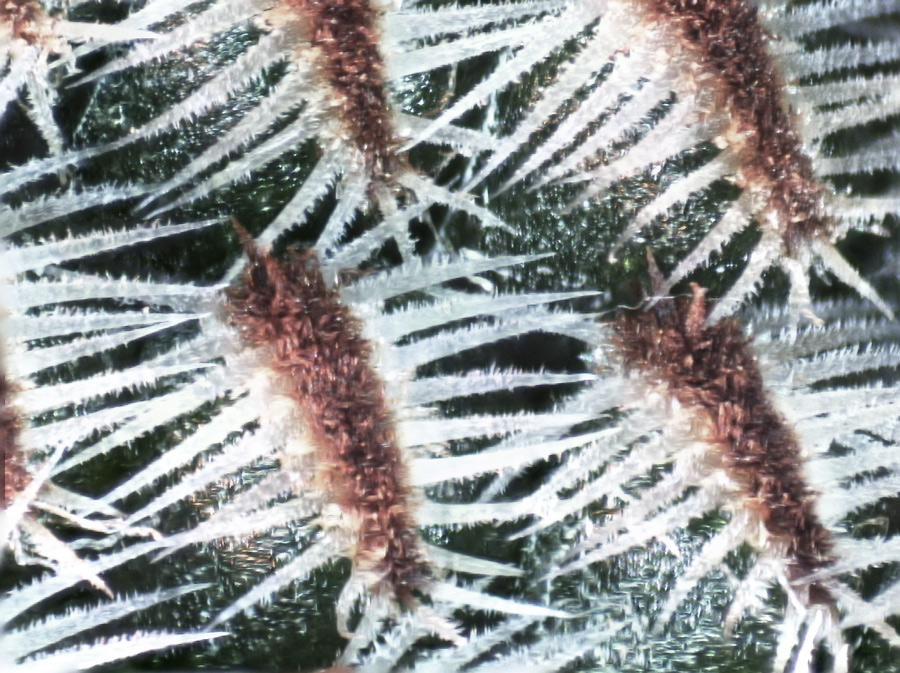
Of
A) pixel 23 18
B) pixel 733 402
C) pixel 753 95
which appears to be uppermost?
pixel 23 18

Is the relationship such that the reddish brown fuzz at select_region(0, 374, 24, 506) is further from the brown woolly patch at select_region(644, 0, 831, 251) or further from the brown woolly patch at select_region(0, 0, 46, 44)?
the brown woolly patch at select_region(644, 0, 831, 251)

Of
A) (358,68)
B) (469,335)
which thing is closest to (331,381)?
(469,335)

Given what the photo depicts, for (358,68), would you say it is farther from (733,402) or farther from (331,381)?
(733,402)

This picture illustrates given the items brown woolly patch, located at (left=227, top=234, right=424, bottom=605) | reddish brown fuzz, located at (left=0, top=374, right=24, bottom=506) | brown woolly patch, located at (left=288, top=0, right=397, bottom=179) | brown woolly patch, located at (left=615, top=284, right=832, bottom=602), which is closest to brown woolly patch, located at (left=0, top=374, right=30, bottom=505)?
reddish brown fuzz, located at (left=0, top=374, right=24, bottom=506)

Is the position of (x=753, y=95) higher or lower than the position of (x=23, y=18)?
lower

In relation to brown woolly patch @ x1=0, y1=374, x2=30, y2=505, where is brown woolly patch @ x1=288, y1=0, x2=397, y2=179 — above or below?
above

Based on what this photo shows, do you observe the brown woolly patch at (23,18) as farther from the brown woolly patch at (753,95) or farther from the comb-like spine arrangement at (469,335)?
the brown woolly patch at (753,95)

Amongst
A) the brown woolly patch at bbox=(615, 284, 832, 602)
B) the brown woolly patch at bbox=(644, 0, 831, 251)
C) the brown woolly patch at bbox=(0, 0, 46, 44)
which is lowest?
the brown woolly patch at bbox=(615, 284, 832, 602)

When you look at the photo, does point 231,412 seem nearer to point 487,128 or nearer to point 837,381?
point 487,128
